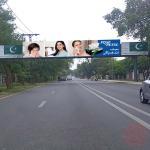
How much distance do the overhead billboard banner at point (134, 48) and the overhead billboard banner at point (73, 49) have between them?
0.67 meters

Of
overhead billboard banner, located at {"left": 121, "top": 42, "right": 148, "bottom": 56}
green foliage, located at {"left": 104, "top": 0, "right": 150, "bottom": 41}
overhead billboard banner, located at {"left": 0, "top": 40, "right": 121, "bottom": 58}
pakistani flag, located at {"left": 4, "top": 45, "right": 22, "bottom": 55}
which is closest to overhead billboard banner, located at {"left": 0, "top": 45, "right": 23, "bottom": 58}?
pakistani flag, located at {"left": 4, "top": 45, "right": 22, "bottom": 55}

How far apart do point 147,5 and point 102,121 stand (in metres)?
40.8

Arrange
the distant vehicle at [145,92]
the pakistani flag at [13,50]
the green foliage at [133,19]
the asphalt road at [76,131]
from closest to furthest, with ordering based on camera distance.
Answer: the asphalt road at [76,131], the distant vehicle at [145,92], the green foliage at [133,19], the pakistani flag at [13,50]

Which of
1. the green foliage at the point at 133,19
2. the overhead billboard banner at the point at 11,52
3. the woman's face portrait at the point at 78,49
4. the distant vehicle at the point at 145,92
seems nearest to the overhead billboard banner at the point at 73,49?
the woman's face portrait at the point at 78,49

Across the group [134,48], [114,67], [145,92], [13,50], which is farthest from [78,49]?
[114,67]

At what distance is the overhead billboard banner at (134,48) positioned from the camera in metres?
58.6

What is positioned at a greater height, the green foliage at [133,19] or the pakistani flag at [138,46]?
the green foliage at [133,19]

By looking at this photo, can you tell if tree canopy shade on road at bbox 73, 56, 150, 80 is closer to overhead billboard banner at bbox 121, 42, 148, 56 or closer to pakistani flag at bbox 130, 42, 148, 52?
overhead billboard banner at bbox 121, 42, 148, 56

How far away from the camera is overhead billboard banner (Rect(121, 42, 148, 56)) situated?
58594 mm

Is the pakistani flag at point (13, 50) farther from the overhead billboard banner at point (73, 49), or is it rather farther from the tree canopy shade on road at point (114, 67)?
the tree canopy shade on road at point (114, 67)

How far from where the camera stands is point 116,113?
52.0 feet

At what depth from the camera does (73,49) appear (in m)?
60.2

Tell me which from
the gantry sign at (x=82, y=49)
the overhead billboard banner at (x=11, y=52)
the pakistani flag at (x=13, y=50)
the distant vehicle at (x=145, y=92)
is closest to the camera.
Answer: the distant vehicle at (x=145, y=92)

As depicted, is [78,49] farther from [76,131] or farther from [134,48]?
[76,131]
